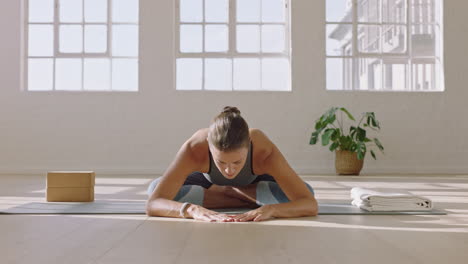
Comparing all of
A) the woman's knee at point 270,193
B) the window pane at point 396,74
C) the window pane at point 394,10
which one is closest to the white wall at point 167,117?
the window pane at point 396,74

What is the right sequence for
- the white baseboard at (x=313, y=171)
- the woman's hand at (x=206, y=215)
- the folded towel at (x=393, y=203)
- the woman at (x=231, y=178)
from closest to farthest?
1. the woman at (x=231, y=178)
2. the woman's hand at (x=206, y=215)
3. the folded towel at (x=393, y=203)
4. the white baseboard at (x=313, y=171)

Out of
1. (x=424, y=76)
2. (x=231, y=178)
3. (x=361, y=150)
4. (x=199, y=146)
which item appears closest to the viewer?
(x=231, y=178)

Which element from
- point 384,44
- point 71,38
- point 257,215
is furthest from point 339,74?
point 257,215

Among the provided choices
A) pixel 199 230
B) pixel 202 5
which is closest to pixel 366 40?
pixel 202 5

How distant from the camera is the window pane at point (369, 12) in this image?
780 centimetres

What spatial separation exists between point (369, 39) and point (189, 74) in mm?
2465

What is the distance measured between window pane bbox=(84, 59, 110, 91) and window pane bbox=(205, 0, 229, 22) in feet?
4.84

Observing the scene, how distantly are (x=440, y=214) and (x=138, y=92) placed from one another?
200 inches

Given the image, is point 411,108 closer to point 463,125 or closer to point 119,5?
point 463,125

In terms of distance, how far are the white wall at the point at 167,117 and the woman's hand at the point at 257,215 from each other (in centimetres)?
479

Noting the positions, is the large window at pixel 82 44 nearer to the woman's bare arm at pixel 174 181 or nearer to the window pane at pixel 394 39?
the window pane at pixel 394 39

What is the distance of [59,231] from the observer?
240 cm

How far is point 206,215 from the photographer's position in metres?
2.58

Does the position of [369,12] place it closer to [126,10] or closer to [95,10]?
[126,10]
